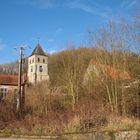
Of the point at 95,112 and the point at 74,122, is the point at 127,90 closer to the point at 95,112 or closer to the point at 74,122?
the point at 95,112

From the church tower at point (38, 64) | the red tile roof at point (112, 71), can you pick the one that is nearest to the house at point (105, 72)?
the red tile roof at point (112, 71)

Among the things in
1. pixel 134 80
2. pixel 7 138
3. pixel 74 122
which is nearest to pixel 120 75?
Result: pixel 134 80

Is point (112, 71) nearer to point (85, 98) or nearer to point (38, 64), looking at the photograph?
point (85, 98)

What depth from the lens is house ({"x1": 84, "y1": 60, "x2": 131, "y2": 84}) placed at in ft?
66.8

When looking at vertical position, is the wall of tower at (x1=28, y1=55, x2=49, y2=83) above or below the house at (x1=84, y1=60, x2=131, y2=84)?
above

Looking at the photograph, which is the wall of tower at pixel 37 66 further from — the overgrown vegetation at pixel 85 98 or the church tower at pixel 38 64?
the overgrown vegetation at pixel 85 98

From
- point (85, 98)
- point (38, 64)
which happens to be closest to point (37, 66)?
point (38, 64)

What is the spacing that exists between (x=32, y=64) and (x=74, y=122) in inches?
2953

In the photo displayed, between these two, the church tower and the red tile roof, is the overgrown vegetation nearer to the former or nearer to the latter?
the red tile roof

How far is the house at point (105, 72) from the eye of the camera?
2036cm

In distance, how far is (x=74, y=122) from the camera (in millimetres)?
15961

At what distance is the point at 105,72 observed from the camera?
21328mm

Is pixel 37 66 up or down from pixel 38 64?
down

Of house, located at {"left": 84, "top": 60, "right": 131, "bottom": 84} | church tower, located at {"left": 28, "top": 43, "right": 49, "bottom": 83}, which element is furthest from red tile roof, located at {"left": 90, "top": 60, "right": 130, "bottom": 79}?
church tower, located at {"left": 28, "top": 43, "right": 49, "bottom": 83}
